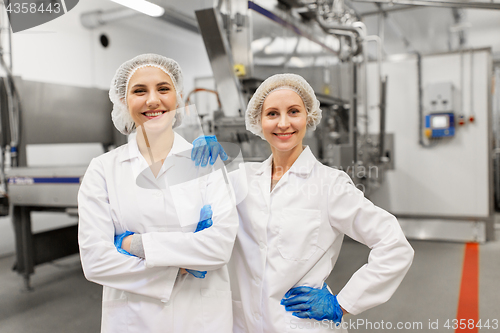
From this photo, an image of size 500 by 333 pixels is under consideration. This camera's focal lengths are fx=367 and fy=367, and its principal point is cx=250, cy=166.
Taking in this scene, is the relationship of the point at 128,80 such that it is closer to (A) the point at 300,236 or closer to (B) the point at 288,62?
(A) the point at 300,236

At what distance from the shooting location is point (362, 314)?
222 centimetres

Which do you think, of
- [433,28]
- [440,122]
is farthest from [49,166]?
[433,28]

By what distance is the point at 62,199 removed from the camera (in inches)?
91.1

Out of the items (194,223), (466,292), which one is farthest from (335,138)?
(194,223)

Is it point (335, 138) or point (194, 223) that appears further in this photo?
point (335, 138)

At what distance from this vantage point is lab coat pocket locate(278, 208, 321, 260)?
3.26 ft

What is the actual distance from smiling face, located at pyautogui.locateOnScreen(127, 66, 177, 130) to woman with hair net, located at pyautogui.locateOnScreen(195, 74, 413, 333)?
250 mm

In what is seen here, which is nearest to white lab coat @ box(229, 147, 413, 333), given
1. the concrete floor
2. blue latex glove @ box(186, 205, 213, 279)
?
blue latex glove @ box(186, 205, 213, 279)

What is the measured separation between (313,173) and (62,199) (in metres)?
1.87

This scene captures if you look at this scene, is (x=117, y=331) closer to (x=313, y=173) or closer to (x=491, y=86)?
(x=313, y=173)

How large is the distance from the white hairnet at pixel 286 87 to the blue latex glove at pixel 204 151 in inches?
5.7

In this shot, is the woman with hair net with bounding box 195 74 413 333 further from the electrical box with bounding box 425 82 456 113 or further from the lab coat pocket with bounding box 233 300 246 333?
the electrical box with bounding box 425 82 456 113

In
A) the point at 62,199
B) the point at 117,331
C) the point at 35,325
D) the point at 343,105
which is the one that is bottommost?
the point at 35,325

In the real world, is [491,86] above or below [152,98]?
above
